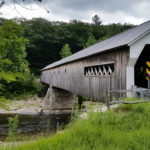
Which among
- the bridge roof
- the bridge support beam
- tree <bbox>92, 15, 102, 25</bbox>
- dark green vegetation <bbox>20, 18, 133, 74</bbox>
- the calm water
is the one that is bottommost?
the calm water

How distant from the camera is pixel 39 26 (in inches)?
1491

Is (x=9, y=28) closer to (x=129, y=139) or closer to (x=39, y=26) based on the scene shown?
(x=129, y=139)

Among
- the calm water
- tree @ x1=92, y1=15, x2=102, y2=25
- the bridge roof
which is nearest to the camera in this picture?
the bridge roof

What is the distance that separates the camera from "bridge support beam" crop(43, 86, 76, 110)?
16742 mm

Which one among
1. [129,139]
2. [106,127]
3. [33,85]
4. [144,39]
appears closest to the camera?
[129,139]

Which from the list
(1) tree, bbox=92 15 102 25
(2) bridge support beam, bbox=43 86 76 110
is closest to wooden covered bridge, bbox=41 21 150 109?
(2) bridge support beam, bbox=43 86 76 110

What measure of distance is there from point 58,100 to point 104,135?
48.3 ft

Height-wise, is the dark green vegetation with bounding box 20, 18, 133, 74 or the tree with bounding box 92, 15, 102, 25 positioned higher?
the tree with bounding box 92, 15, 102, 25

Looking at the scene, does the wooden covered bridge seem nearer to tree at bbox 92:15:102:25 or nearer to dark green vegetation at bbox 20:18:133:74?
dark green vegetation at bbox 20:18:133:74

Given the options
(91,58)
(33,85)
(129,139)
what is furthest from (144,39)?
(33,85)

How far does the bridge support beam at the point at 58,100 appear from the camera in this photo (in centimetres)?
1674

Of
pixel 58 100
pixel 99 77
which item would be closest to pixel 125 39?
pixel 99 77

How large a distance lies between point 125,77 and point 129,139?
2779 mm

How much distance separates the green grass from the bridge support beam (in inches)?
535
